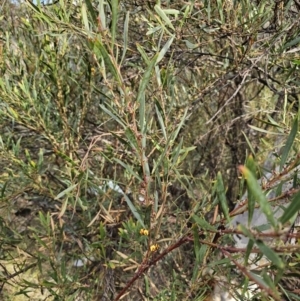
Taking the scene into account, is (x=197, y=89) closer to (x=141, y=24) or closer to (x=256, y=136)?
(x=141, y=24)

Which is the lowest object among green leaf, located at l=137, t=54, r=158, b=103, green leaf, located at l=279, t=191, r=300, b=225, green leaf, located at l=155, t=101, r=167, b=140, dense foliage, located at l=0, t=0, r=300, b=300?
dense foliage, located at l=0, t=0, r=300, b=300

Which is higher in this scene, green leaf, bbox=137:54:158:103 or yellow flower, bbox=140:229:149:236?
green leaf, bbox=137:54:158:103

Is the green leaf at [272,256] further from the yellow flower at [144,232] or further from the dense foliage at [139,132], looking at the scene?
the yellow flower at [144,232]

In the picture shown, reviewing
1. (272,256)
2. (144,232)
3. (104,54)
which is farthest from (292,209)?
(144,232)

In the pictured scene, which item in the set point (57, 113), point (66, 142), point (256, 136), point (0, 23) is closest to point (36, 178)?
point (66, 142)

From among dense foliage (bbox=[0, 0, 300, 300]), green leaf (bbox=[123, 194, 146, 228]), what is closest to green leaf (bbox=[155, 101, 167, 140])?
dense foliage (bbox=[0, 0, 300, 300])

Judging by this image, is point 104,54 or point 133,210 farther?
point 133,210

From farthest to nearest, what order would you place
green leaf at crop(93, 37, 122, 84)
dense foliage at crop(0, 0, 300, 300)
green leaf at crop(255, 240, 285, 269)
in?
dense foliage at crop(0, 0, 300, 300), green leaf at crop(93, 37, 122, 84), green leaf at crop(255, 240, 285, 269)

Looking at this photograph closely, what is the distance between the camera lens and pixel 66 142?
160cm

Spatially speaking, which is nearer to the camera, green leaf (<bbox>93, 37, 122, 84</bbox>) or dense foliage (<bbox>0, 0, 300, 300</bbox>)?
green leaf (<bbox>93, 37, 122, 84</bbox>)

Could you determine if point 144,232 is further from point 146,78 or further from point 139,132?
point 146,78

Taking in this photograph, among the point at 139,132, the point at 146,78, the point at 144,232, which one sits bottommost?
the point at 144,232

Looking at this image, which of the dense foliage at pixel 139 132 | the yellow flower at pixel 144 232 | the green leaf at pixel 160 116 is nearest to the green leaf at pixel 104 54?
the dense foliage at pixel 139 132

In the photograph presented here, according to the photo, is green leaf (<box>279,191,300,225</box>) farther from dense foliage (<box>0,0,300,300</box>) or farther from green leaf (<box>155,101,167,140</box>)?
green leaf (<box>155,101,167,140</box>)
